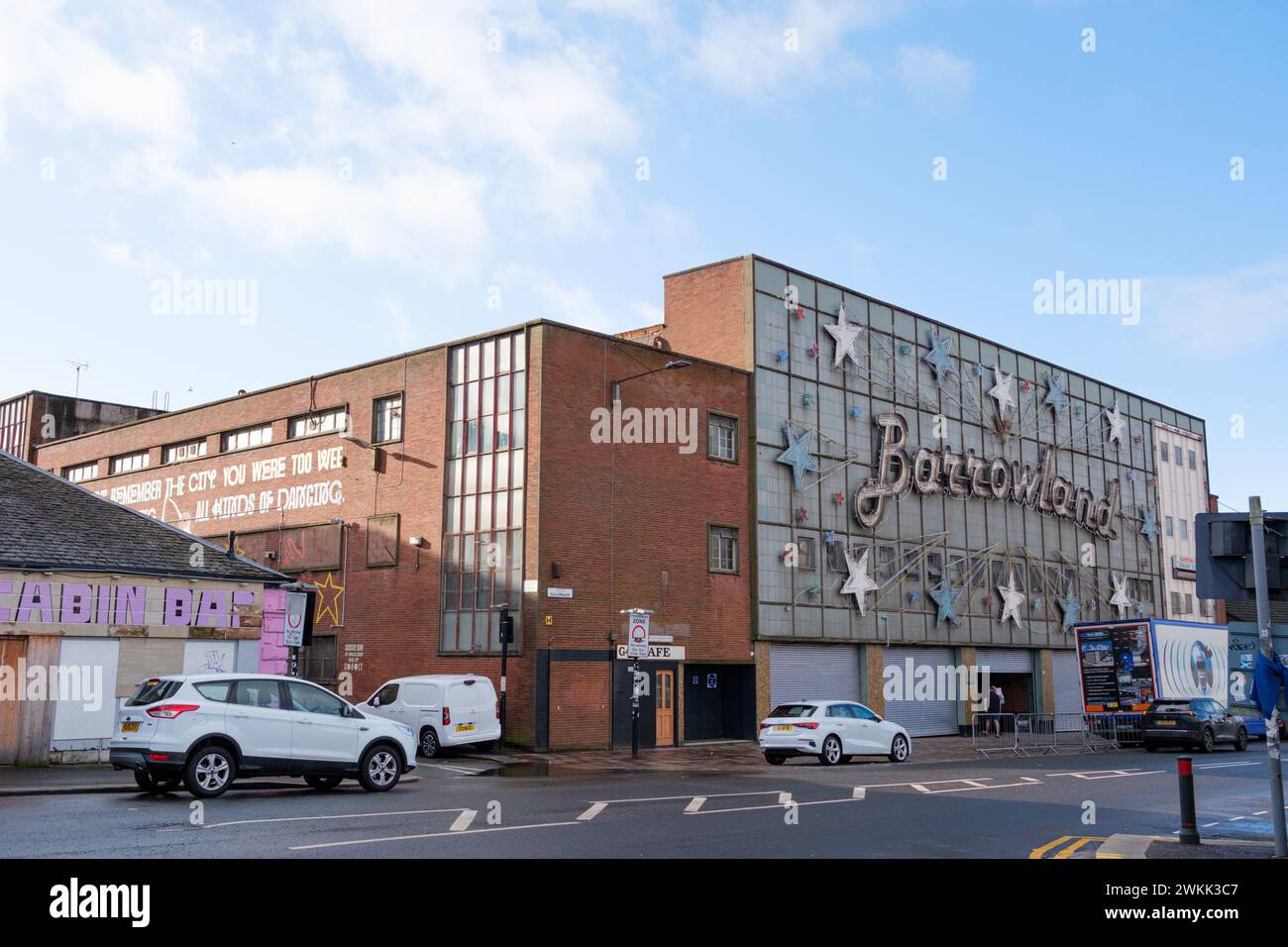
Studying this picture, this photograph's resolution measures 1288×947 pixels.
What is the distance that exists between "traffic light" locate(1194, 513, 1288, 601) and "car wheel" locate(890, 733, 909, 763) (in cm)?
1640

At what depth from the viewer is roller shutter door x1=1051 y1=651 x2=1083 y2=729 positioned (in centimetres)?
4641

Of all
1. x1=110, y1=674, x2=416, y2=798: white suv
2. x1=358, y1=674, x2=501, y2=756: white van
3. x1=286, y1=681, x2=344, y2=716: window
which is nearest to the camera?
x1=110, y1=674, x2=416, y2=798: white suv

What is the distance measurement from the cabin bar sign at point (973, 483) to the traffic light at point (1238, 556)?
85.5 feet

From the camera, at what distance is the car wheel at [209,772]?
49.6 feet

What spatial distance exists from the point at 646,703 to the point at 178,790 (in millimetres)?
15430

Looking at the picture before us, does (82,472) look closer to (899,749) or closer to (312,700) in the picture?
(312,700)

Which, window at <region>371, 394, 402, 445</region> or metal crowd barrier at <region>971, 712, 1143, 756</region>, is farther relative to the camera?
window at <region>371, 394, 402, 445</region>

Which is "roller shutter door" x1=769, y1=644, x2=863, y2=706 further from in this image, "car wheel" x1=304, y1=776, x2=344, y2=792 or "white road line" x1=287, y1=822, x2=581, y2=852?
"white road line" x1=287, y1=822, x2=581, y2=852

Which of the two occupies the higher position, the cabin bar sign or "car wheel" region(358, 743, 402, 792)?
the cabin bar sign

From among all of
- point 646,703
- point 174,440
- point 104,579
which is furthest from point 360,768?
point 174,440

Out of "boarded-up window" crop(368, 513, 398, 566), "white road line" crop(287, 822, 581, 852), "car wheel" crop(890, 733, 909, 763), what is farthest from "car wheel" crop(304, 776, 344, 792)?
"boarded-up window" crop(368, 513, 398, 566)

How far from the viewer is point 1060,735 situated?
115 feet

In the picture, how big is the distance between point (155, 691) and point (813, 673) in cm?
2354

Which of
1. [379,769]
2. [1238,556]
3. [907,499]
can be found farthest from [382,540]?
[1238,556]
